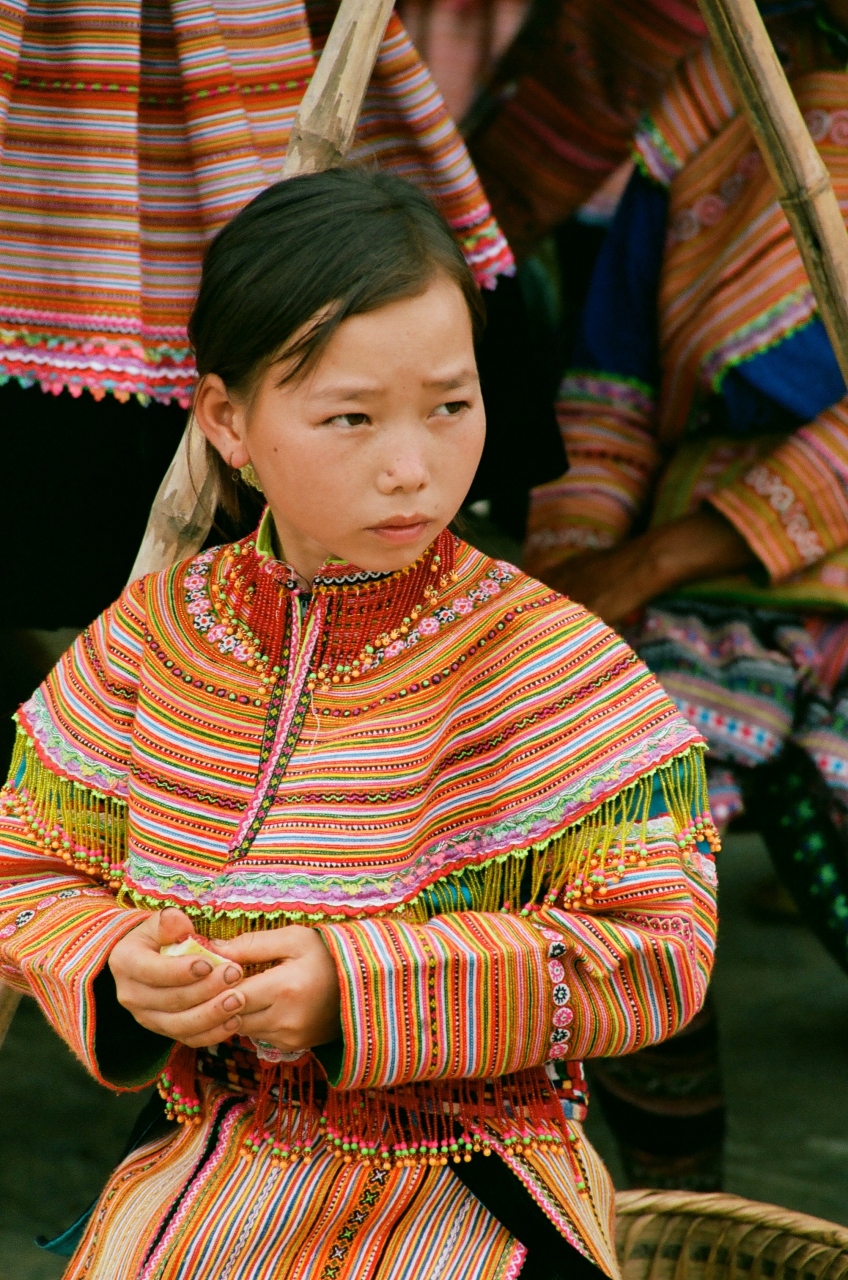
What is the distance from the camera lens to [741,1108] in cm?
277

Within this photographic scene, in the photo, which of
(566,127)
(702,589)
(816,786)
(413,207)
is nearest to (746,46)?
(413,207)

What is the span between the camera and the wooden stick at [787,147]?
1.46 metres

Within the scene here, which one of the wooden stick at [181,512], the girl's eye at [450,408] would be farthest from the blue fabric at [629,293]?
the girl's eye at [450,408]

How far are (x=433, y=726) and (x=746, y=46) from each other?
0.75m

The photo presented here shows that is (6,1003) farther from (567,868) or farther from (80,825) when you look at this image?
(567,868)

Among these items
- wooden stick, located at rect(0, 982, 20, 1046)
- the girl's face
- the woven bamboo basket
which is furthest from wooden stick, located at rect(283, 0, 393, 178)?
the woven bamboo basket

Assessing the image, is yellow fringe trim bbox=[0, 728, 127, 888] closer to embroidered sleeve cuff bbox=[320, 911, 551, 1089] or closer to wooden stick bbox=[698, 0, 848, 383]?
embroidered sleeve cuff bbox=[320, 911, 551, 1089]

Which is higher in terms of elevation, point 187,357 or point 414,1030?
point 187,357

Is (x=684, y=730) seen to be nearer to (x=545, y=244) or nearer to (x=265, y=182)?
(x=265, y=182)

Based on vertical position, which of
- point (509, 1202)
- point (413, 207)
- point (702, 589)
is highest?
point (413, 207)

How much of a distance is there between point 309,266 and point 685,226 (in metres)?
1.14

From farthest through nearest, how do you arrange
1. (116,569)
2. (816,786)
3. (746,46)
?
(816,786) → (116,569) → (746,46)

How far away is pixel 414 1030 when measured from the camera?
3.57 feet

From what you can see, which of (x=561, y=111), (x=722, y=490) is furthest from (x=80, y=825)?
(x=561, y=111)
